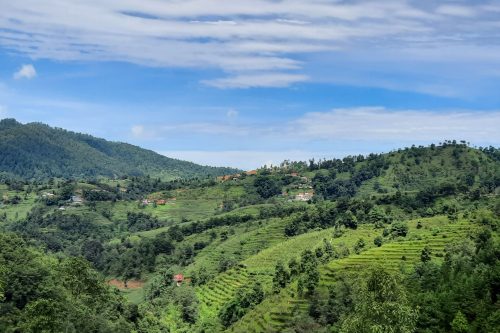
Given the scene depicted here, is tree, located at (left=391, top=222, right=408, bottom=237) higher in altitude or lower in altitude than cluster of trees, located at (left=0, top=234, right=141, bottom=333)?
higher

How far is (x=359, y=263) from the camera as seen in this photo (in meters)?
87.2

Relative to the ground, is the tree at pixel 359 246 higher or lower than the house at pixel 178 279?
higher

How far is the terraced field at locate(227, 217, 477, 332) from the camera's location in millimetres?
80000

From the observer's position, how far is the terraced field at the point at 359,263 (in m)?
80.0

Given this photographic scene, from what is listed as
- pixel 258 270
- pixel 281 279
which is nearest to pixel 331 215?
pixel 258 270

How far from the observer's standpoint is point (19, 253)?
76.7m

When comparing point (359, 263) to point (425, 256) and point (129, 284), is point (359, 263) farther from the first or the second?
point (129, 284)

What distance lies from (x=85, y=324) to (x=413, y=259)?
4838 centimetres

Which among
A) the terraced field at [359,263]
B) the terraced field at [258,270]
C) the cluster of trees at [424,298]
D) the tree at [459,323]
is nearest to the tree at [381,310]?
the cluster of trees at [424,298]

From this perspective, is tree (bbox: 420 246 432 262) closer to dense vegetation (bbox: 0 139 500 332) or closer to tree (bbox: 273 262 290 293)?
dense vegetation (bbox: 0 139 500 332)

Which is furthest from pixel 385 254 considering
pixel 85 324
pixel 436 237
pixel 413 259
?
pixel 85 324

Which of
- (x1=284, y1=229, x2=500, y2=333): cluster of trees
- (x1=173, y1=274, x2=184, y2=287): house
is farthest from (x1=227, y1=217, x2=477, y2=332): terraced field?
(x1=173, y1=274, x2=184, y2=287): house

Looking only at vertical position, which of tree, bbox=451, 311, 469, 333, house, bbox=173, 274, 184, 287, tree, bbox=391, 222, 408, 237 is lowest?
house, bbox=173, 274, 184, 287

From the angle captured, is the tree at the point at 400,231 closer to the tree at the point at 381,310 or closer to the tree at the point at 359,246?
the tree at the point at 359,246
